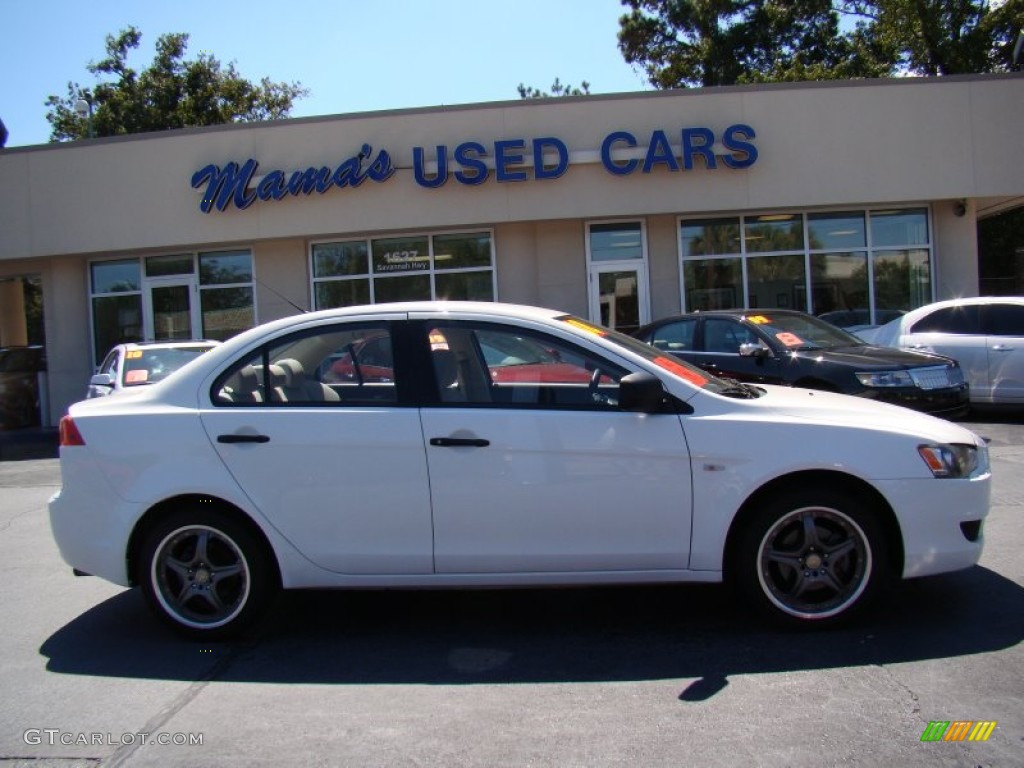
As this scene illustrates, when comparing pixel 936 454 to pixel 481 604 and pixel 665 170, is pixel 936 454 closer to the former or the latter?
pixel 481 604

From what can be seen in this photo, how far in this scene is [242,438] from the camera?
438 cm

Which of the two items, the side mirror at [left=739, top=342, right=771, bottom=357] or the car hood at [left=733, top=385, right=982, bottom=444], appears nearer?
the car hood at [left=733, top=385, right=982, bottom=444]

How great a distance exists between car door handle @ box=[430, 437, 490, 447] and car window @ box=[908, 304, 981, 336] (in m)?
8.91

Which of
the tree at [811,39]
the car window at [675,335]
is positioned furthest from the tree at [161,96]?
the car window at [675,335]

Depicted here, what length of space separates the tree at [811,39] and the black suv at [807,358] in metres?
20.5

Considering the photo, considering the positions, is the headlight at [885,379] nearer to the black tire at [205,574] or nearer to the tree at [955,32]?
the black tire at [205,574]

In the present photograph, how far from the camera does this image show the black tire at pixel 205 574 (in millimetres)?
4438

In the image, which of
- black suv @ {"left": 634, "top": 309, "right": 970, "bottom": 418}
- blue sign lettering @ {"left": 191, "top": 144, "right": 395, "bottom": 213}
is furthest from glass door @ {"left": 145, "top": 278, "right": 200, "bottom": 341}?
black suv @ {"left": 634, "top": 309, "right": 970, "bottom": 418}

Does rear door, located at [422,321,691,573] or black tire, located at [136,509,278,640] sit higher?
rear door, located at [422,321,691,573]

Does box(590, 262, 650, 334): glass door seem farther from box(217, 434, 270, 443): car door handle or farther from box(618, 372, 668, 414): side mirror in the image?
box(217, 434, 270, 443): car door handle

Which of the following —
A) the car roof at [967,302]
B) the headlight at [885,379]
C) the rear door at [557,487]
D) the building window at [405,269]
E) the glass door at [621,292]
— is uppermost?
the building window at [405,269]

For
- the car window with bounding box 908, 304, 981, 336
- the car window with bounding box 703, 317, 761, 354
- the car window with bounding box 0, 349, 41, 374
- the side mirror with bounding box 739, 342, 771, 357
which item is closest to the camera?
the side mirror with bounding box 739, 342, 771, 357

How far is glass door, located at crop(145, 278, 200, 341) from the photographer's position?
17.3 metres

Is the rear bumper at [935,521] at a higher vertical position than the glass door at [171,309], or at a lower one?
lower
